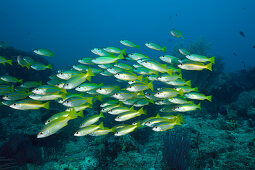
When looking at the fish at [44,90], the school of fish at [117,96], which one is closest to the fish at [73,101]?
the school of fish at [117,96]

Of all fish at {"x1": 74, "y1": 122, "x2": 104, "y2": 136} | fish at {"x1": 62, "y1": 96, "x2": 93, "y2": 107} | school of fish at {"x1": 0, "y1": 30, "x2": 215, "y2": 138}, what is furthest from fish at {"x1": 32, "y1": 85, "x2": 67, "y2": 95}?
fish at {"x1": 74, "y1": 122, "x2": 104, "y2": 136}

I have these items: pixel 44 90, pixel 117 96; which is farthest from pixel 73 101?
pixel 117 96

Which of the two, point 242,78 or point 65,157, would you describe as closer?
point 65,157

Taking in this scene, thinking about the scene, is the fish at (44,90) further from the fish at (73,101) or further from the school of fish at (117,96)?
the fish at (73,101)

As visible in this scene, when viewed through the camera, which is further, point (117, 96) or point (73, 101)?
point (117, 96)

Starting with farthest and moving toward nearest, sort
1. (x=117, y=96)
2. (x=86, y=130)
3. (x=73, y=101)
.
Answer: (x=117, y=96) < (x=73, y=101) < (x=86, y=130)

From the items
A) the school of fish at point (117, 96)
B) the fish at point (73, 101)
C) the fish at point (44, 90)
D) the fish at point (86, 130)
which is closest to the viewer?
the fish at point (86, 130)

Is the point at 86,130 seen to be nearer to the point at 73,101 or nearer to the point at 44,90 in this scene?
the point at 73,101

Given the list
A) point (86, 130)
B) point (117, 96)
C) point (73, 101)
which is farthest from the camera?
point (117, 96)

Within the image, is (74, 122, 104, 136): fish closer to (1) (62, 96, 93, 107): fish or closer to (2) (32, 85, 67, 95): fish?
(1) (62, 96, 93, 107): fish

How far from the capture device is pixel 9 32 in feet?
497

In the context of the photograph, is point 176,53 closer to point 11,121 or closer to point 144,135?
point 144,135

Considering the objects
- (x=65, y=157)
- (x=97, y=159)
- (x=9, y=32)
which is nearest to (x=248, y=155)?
(x=97, y=159)

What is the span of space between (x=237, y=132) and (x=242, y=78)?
31.6 ft
